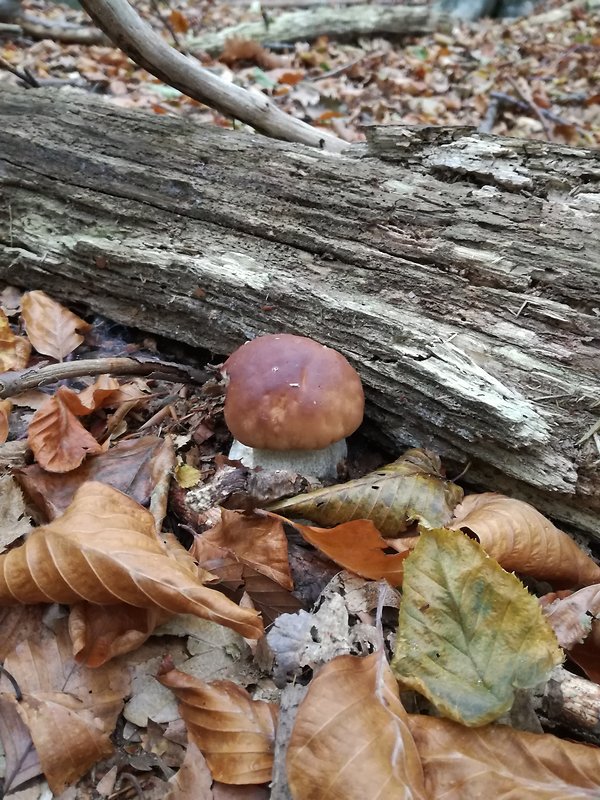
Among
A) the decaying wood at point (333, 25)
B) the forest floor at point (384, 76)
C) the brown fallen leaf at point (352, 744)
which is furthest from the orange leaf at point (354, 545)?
the decaying wood at point (333, 25)

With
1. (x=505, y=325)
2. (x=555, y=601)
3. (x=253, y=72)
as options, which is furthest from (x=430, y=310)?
(x=253, y=72)

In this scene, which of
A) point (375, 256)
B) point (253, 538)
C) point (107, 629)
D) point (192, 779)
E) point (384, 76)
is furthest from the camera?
point (384, 76)

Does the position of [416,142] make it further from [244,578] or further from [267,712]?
[267,712]

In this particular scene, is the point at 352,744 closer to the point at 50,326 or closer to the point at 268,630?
the point at 268,630

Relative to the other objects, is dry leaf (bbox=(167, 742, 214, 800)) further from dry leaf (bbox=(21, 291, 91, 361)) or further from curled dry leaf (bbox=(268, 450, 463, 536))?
dry leaf (bbox=(21, 291, 91, 361))

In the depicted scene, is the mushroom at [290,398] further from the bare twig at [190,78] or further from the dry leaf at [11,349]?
the bare twig at [190,78]

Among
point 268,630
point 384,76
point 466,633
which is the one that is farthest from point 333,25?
point 466,633
